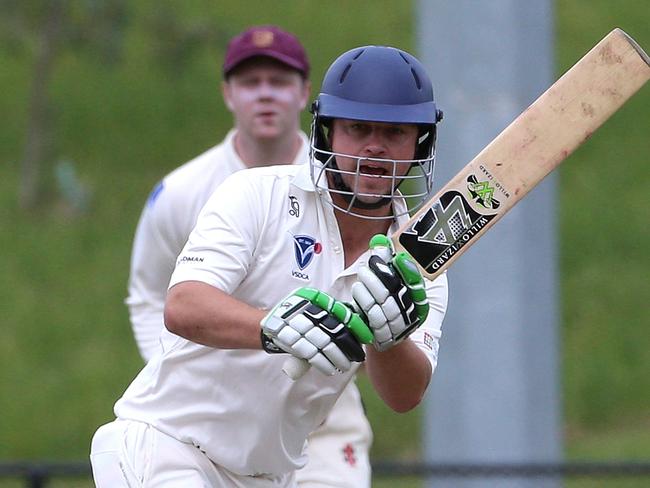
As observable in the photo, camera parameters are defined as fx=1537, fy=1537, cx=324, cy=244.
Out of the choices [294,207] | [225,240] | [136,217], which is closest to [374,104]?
[294,207]

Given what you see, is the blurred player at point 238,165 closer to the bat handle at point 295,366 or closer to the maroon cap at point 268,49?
the maroon cap at point 268,49

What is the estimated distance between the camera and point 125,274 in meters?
11.1

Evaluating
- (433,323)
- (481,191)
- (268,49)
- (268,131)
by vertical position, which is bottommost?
(433,323)

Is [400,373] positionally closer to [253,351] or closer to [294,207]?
[253,351]

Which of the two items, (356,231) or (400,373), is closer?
(400,373)

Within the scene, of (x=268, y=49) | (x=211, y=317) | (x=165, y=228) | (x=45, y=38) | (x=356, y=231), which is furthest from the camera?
(x=45, y=38)

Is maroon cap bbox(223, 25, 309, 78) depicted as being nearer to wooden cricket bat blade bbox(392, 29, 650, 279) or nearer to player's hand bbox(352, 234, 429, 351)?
wooden cricket bat blade bbox(392, 29, 650, 279)

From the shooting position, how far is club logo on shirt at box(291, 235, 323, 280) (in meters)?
3.61

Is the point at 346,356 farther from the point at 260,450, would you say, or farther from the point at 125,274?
the point at 125,274

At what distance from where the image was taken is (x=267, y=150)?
5.09m

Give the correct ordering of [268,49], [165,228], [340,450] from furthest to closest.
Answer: [268,49] < [165,228] < [340,450]

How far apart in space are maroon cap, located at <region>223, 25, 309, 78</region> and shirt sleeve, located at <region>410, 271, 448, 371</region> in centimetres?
171

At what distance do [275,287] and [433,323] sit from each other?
0.42m

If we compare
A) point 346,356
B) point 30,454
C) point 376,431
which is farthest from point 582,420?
point 346,356
